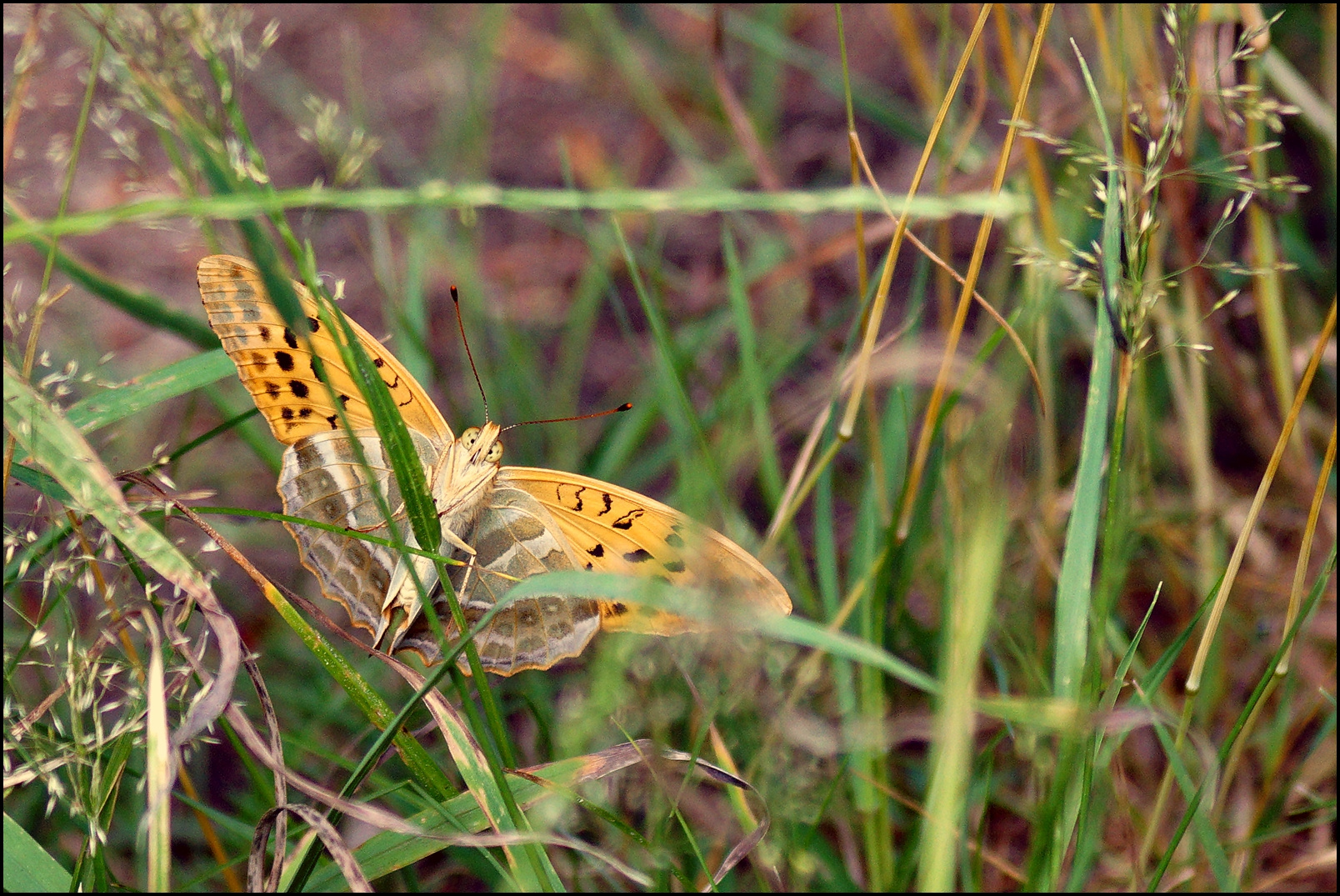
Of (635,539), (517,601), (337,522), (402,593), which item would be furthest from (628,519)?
(337,522)

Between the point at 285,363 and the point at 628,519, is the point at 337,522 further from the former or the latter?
the point at 628,519

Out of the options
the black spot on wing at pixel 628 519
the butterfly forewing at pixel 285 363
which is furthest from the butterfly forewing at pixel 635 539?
the butterfly forewing at pixel 285 363

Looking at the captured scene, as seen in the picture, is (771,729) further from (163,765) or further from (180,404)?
(180,404)

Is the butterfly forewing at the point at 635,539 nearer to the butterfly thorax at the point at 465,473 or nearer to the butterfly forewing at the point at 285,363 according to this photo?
the butterfly thorax at the point at 465,473

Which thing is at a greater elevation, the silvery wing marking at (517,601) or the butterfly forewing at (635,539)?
the butterfly forewing at (635,539)

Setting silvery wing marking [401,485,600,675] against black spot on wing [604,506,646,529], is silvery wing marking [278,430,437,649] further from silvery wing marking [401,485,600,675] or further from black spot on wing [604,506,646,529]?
black spot on wing [604,506,646,529]

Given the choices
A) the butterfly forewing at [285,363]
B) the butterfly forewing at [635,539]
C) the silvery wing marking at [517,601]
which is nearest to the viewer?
the butterfly forewing at [635,539]

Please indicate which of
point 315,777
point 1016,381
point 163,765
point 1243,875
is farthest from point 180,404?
point 1243,875

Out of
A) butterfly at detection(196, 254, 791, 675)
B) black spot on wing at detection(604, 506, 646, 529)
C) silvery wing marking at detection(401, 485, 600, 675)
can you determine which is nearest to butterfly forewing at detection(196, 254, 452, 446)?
butterfly at detection(196, 254, 791, 675)
